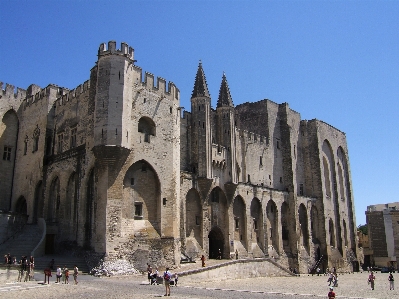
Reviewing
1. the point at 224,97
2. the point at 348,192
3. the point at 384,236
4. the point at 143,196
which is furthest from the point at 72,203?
the point at 384,236

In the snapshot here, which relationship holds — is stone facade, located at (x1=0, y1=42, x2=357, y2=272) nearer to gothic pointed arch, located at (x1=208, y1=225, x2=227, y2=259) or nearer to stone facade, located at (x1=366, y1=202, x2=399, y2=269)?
gothic pointed arch, located at (x1=208, y1=225, x2=227, y2=259)

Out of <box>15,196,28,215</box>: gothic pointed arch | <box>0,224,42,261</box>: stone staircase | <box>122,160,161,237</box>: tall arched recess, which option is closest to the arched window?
<box>122,160,161,237</box>: tall arched recess

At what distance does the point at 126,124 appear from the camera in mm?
25891

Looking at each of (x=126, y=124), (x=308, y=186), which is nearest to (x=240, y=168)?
(x=308, y=186)

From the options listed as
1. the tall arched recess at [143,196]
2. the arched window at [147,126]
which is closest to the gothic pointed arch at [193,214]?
the tall arched recess at [143,196]

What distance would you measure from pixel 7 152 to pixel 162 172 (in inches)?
655

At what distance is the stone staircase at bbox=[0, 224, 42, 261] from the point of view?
26.2 metres

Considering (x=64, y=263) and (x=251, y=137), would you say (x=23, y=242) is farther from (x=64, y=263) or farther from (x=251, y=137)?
(x=251, y=137)

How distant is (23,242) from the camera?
2733cm

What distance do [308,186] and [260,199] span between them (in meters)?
12.2

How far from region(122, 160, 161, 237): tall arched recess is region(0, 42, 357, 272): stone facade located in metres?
0.07

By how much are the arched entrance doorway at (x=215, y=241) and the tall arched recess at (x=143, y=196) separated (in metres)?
9.75

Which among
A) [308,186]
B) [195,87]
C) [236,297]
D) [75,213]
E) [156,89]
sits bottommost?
[236,297]

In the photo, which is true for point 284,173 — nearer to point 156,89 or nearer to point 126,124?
point 156,89
